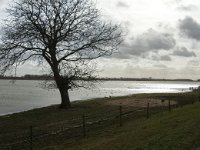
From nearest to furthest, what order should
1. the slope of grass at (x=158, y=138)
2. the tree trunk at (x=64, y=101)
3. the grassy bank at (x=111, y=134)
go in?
the slope of grass at (x=158, y=138) < the grassy bank at (x=111, y=134) < the tree trunk at (x=64, y=101)

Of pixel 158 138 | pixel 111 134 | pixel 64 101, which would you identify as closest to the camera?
pixel 158 138

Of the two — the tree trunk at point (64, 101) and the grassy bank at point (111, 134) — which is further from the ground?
the tree trunk at point (64, 101)

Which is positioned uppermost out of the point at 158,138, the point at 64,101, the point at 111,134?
the point at 64,101

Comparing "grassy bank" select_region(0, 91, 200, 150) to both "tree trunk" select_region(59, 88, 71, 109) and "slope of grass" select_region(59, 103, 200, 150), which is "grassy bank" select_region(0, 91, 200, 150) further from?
"tree trunk" select_region(59, 88, 71, 109)

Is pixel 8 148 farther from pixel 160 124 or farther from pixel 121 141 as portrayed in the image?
pixel 160 124

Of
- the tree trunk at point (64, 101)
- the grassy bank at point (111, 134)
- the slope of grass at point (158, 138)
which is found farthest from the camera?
the tree trunk at point (64, 101)

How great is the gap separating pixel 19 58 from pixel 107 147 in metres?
23.7

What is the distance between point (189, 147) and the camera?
14000 mm

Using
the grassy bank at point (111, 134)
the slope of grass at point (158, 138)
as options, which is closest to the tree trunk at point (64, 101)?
the grassy bank at point (111, 134)

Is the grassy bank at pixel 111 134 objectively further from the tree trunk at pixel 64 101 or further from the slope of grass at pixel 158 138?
the tree trunk at pixel 64 101

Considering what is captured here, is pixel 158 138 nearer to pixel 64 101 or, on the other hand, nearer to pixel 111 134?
pixel 111 134

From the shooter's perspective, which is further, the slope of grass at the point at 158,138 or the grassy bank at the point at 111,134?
the grassy bank at the point at 111,134

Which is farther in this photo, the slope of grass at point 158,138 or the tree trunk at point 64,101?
the tree trunk at point 64,101

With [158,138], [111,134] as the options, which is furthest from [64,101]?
[158,138]
